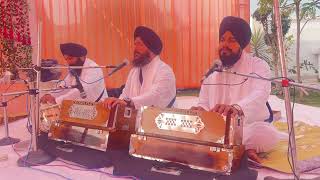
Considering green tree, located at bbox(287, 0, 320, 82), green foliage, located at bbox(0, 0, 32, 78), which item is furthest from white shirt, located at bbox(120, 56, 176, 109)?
green foliage, located at bbox(0, 0, 32, 78)

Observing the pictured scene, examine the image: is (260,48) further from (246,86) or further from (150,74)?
(150,74)

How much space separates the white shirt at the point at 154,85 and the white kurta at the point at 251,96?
17.6 inches

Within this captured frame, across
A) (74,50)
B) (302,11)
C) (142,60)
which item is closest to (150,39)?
(142,60)

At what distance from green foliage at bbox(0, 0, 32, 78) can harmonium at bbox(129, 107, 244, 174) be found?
2.84 meters

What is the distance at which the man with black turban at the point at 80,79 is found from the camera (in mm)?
3199

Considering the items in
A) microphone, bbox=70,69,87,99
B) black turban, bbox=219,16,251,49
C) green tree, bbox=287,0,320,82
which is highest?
green tree, bbox=287,0,320,82

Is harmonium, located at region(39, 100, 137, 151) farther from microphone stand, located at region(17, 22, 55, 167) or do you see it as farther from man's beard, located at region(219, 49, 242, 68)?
man's beard, located at region(219, 49, 242, 68)

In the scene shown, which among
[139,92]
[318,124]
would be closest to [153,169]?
[139,92]

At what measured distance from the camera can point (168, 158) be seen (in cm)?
219

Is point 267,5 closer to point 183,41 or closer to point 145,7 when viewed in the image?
point 183,41

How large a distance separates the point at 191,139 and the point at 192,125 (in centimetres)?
8

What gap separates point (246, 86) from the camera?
2559 millimetres

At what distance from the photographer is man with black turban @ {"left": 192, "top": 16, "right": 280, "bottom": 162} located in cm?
249

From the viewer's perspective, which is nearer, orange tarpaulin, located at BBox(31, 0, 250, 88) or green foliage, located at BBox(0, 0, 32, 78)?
orange tarpaulin, located at BBox(31, 0, 250, 88)
